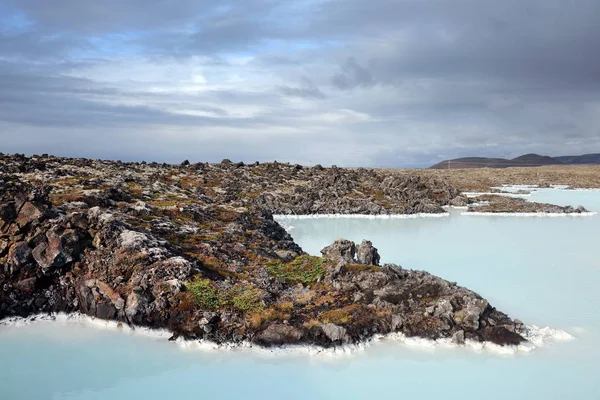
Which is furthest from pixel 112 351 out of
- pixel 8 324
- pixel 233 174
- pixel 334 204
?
pixel 233 174

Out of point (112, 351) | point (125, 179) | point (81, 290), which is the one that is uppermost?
point (125, 179)

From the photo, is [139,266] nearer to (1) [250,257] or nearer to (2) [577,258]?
(1) [250,257]

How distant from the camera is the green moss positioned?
1948 centimetres

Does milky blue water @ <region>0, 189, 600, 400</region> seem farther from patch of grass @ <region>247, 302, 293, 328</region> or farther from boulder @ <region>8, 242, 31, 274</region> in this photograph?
boulder @ <region>8, 242, 31, 274</region>

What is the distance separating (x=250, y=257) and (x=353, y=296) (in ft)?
20.9

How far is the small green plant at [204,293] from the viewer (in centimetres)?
1678

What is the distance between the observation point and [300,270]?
67.2 ft

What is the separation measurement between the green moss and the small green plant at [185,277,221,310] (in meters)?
3.40

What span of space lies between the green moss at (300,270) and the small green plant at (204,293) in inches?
134

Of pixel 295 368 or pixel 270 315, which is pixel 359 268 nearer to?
pixel 270 315

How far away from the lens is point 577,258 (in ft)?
95.2

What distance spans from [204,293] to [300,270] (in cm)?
503

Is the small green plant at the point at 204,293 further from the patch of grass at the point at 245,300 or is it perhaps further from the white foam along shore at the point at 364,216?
the white foam along shore at the point at 364,216

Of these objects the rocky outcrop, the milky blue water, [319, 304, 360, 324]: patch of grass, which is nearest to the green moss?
[319, 304, 360, 324]: patch of grass
